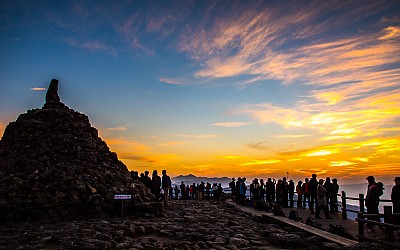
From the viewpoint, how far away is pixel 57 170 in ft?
55.4

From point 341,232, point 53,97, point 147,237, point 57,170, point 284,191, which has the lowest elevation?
point 147,237

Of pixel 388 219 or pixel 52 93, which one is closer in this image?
pixel 388 219

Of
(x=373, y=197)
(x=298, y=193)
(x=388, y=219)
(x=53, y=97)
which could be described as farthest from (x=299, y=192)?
(x=53, y=97)

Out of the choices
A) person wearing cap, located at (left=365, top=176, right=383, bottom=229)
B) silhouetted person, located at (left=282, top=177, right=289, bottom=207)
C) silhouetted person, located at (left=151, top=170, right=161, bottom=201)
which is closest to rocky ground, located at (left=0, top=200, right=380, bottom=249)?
person wearing cap, located at (left=365, top=176, right=383, bottom=229)

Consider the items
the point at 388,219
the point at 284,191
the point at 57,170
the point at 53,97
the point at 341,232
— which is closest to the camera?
the point at 388,219

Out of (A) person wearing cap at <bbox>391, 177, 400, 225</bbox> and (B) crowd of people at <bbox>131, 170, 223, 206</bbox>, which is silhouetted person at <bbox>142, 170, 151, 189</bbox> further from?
(A) person wearing cap at <bbox>391, 177, 400, 225</bbox>

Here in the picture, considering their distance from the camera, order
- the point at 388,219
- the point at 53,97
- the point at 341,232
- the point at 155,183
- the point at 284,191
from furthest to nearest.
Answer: the point at 284,191 < the point at 53,97 < the point at 155,183 < the point at 341,232 < the point at 388,219

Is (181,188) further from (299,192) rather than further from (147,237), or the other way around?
(147,237)

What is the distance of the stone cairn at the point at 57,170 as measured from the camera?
15.2m

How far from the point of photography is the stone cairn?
49.8 feet

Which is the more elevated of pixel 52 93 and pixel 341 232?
pixel 52 93

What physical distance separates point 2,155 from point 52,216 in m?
6.16

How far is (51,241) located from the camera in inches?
406

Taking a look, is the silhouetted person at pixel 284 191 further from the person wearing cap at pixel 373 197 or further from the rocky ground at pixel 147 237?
the person wearing cap at pixel 373 197
